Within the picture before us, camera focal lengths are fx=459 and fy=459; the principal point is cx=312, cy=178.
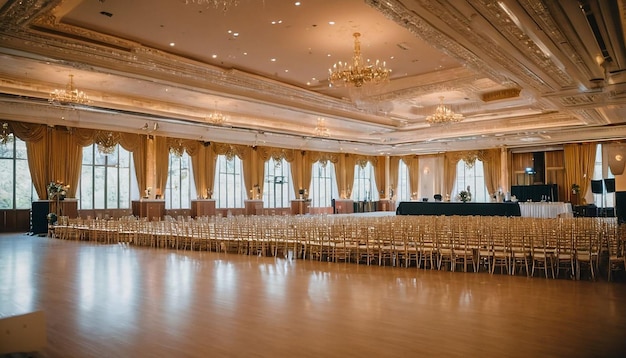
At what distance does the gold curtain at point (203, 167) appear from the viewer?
21922 millimetres

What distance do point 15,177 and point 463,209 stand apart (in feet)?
60.3

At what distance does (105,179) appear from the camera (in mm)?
19250

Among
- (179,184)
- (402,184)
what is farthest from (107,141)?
(402,184)

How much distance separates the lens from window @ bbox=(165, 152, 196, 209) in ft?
70.1

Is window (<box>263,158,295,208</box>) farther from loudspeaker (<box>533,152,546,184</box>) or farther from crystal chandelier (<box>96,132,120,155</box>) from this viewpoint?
loudspeaker (<box>533,152,546,184</box>)

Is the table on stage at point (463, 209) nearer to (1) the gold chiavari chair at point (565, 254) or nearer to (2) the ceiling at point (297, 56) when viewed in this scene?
(2) the ceiling at point (297, 56)

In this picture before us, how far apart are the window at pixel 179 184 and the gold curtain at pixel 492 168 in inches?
660

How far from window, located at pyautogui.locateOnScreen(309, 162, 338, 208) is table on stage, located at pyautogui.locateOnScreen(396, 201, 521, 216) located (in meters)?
6.78

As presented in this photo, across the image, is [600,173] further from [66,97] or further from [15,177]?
[15,177]

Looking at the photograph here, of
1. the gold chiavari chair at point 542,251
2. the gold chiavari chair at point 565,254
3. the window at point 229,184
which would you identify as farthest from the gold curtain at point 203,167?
the gold chiavari chair at point 565,254

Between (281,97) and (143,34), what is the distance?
20.2 feet

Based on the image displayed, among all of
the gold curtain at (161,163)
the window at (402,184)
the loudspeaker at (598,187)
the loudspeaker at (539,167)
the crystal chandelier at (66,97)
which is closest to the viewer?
the crystal chandelier at (66,97)

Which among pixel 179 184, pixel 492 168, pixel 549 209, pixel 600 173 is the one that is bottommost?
pixel 549 209

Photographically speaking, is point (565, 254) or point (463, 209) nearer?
point (565, 254)
